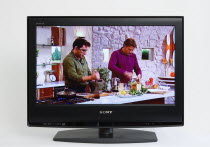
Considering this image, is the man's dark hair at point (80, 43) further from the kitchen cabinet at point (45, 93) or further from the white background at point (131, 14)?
the white background at point (131, 14)

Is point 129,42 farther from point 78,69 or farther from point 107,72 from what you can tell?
point 78,69

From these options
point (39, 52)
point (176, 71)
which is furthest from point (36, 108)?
point (176, 71)

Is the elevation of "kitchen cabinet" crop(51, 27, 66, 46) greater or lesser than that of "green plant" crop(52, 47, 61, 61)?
greater

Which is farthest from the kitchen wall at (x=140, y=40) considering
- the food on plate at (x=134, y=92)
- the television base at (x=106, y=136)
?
the television base at (x=106, y=136)

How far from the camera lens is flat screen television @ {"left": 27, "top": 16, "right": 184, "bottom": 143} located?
254 cm

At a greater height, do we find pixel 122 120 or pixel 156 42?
pixel 156 42

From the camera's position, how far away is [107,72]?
255 cm

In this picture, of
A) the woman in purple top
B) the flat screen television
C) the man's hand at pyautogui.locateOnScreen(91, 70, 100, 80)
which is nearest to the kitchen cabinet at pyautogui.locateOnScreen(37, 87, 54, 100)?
the flat screen television

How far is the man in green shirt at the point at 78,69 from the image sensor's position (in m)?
2.54

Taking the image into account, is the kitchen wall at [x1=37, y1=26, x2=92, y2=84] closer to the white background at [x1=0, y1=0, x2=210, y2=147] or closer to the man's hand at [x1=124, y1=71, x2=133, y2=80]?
the man's hand at [x1=124, y1=71, x2=133, y2=80]

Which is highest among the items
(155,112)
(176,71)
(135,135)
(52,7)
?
(52,7)
